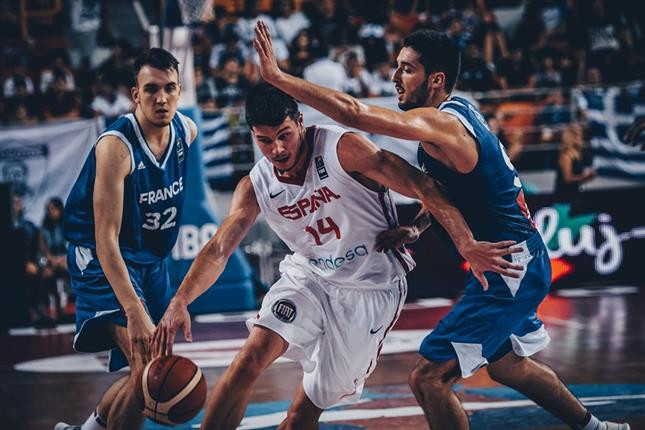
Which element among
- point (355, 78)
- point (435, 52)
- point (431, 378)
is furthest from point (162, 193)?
point (355, 78)

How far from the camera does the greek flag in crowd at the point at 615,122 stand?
12789mm

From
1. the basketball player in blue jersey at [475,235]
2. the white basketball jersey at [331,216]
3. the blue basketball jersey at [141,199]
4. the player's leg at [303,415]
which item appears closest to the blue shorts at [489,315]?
the basketball player in blue jersey at [475,235]

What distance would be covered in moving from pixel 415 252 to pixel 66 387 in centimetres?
471

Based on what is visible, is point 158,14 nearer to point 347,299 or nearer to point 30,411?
point 30,411

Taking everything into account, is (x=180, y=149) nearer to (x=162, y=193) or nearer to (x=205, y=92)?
(x=162, y=193)

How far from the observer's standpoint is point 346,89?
531 inches

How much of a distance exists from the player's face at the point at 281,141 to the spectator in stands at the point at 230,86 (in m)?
9.11

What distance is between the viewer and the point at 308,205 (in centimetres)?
475

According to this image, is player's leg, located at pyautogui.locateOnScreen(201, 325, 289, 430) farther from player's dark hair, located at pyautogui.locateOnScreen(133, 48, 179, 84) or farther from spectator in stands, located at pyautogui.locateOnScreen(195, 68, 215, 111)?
spectator in stands, located at pyautogui.locateOnScreen(195, 68, 215, 111)

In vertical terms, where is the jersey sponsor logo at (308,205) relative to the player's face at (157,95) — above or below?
below

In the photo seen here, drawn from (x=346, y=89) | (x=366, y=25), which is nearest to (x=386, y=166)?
(x=346, y=89)

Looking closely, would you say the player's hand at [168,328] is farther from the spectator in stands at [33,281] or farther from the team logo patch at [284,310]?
the spectator in stands at [33,281]

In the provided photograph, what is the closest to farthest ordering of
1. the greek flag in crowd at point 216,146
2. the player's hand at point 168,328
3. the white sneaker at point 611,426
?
the player's hand at point 168,328 → the white sneaker at point 611,426 → the greek flag in crowd at point 216,146

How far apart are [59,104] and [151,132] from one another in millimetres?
9239
